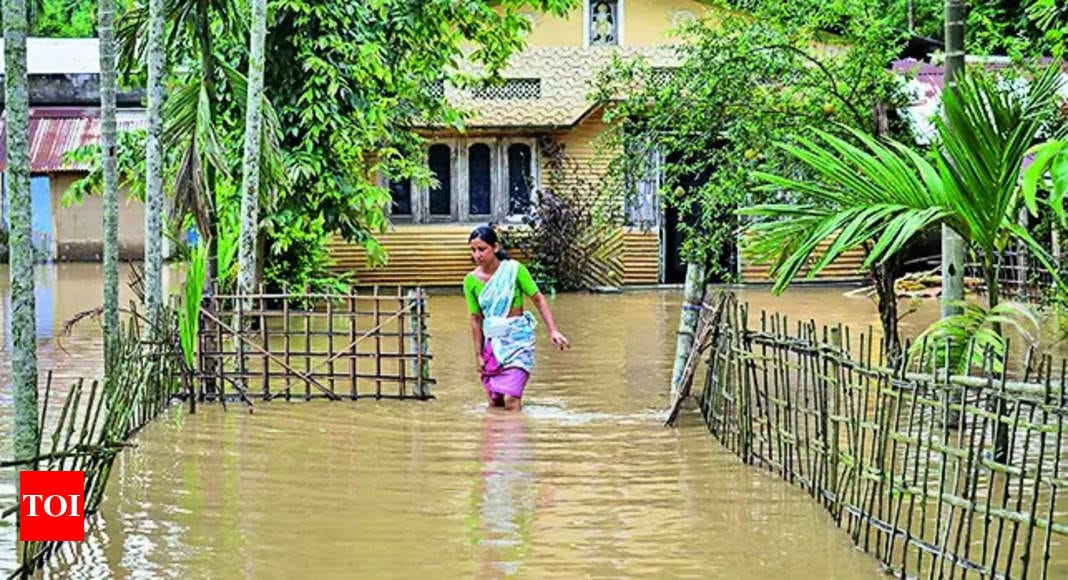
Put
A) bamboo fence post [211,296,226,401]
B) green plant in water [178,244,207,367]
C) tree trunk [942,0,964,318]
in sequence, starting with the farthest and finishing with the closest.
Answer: bamboo fence post [211,296,226,401] → green plant in water [178,244,207,367] → tree trunk [942,0,964,318]

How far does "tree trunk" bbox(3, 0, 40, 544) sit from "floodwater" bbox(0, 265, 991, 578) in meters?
0.89

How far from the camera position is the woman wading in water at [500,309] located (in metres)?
11.1

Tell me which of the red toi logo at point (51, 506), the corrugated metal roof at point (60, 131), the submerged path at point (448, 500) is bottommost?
the submerged path at point (448, 500)

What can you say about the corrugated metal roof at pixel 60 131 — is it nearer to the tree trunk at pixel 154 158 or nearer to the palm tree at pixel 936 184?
the tree trunk at pixel 154 158

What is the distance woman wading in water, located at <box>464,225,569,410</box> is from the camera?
11078mm

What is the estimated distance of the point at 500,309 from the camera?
11.2m

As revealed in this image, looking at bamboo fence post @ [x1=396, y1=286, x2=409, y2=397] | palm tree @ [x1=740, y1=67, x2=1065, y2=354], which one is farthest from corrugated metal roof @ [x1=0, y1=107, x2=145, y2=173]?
palm tree @ [x1=740, y1=67, x2=1065, y2=354]

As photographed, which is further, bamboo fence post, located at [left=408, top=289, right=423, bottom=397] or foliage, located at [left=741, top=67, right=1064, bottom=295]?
bamboo fence post, located at [left=408, top=289, right=423, bottom=397]

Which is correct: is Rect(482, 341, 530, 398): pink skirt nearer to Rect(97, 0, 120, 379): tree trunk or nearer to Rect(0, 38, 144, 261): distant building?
Rect(97, 0, 120, 379): tree trunk

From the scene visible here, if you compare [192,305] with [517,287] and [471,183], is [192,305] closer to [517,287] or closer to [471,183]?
[517,287]

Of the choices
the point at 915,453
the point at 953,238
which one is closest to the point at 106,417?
the point at 915,453

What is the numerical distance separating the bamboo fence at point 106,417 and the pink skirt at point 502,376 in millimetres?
2328

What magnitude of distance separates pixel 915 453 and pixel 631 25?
18998 mm

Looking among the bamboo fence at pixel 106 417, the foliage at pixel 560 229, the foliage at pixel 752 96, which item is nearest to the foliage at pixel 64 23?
the foliage at pixel 560 229
